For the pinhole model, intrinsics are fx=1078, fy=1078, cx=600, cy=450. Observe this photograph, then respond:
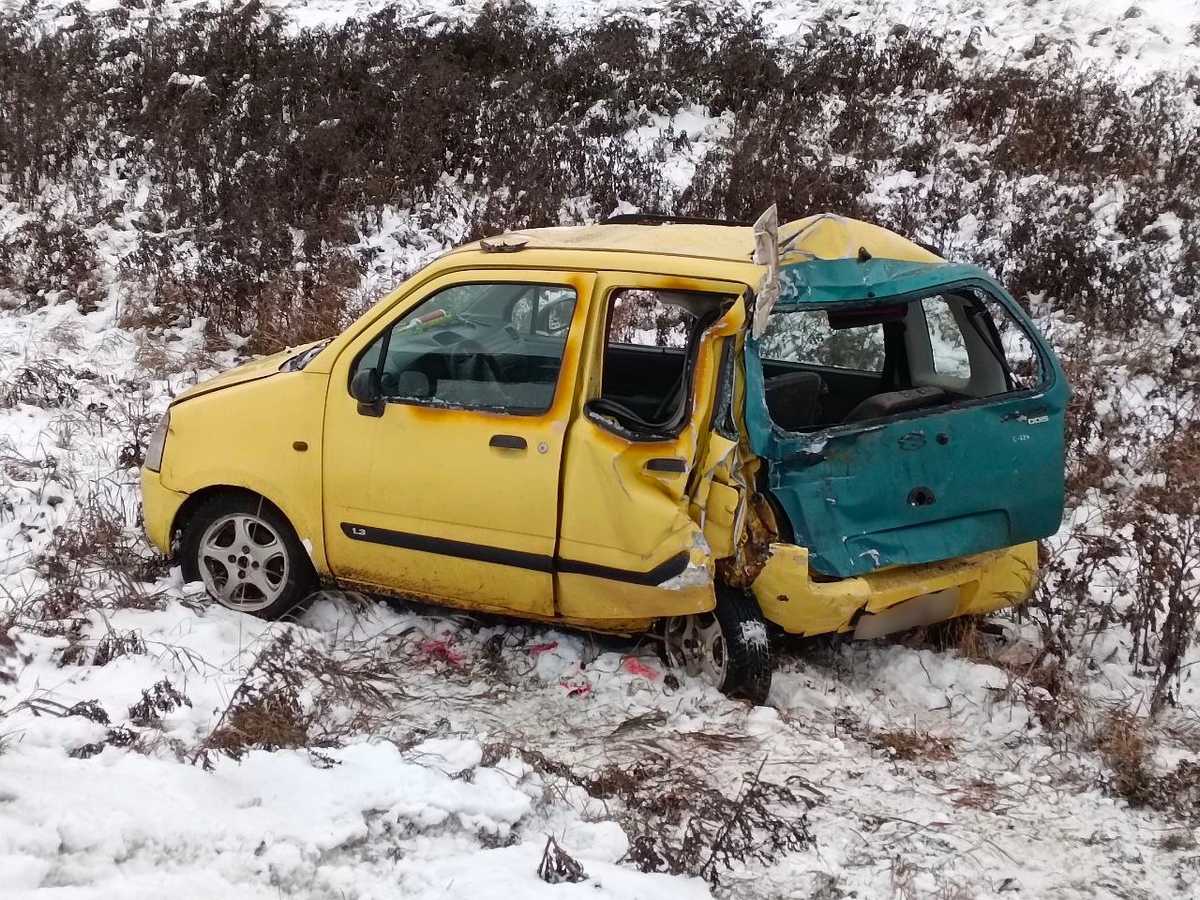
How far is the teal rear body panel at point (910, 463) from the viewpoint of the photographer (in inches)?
167

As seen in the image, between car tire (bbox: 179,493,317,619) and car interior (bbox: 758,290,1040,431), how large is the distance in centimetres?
225

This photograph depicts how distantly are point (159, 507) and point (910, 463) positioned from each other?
11.1 feet

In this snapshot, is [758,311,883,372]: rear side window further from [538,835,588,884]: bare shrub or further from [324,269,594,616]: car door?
[538,835,588,884]: bare shrub

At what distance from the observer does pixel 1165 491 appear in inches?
250

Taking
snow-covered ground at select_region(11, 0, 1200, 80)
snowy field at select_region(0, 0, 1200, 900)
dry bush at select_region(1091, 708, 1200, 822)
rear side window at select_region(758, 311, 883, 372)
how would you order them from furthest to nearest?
snow-covered ground at select_region(11, 0, 1200, 80)
rear side window at select_region(758, 311, 883, 372)
dry bush at select_region(1091, 708, 1200, 822)
snowy field at select_region(0, 0, 1200, 900)

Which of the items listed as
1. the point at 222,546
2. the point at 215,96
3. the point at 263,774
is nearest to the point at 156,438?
the point at 222,546

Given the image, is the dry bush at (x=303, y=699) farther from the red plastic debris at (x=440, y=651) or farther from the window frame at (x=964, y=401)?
the window frame at (x=964, y=401)

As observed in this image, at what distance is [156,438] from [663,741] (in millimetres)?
2776

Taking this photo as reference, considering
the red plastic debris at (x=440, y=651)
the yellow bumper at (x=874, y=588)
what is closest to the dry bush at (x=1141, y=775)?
the yellow bumper at (x=874, y=588)

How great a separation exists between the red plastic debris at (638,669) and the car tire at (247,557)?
1490 millimetres

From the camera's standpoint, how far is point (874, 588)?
14.3 ft

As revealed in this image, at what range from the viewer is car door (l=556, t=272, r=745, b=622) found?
13.6ft

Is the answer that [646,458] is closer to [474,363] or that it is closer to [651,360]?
[474,363]

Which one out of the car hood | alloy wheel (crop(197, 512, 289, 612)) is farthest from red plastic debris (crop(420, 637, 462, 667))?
the car hood
